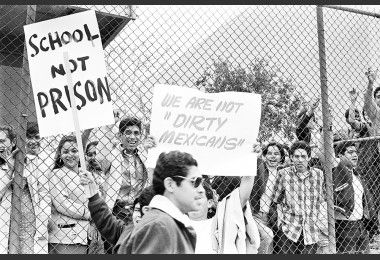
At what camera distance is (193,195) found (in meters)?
2.96

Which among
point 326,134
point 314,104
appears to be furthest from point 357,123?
point 326,134

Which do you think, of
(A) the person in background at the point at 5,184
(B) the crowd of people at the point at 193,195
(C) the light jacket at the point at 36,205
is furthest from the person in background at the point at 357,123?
(A) the person in background at the point at 5,184

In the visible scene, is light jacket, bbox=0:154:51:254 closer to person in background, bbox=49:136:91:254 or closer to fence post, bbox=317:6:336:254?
person in background, bbox=49:136:91:254

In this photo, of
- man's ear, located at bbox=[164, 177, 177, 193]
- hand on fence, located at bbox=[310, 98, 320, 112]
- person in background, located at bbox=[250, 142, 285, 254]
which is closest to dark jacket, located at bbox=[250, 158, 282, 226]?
person in background, located at bbox=[250, 142, 285, 254]

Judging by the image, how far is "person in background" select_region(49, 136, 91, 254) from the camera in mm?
4793

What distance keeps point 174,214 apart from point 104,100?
5.37ft

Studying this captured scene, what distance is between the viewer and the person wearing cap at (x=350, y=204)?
5.84 m

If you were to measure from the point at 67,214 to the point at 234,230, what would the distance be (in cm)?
153

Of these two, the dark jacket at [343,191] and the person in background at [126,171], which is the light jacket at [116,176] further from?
the dark jacket at [343,191]

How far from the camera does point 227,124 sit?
4.38m

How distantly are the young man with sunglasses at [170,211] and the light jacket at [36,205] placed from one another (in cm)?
163

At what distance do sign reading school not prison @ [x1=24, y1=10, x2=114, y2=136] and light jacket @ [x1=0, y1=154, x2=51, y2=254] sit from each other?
586mm

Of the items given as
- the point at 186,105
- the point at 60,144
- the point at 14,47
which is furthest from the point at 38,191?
the point at 14,47

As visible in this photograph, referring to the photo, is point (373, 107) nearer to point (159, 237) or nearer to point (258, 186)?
point (258, 186)
